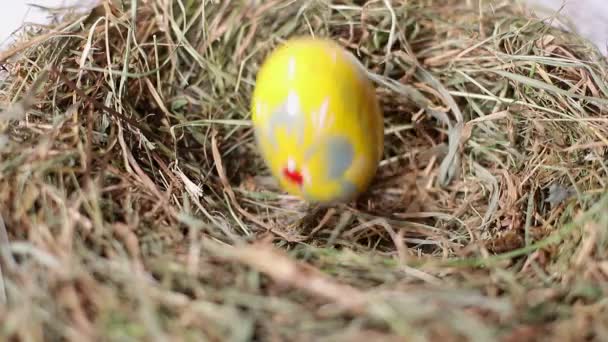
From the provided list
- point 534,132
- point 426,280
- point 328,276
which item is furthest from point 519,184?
point 328,276

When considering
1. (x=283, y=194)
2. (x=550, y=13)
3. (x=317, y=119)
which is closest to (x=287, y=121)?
(x=317, y=119)

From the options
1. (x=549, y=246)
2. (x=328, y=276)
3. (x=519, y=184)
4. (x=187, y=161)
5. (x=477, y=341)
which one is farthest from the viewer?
(x=187, y=161)

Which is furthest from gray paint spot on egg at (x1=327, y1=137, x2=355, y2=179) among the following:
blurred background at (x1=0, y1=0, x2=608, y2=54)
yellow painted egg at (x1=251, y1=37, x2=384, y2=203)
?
blurred background at (x1=0, y1=0, x2=608, y2=54)

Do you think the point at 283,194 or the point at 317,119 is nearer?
the point at 317,119

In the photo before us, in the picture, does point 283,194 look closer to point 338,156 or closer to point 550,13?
point 338,156

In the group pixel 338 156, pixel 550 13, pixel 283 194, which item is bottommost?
pixel 283 194

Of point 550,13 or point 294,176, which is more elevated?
point 550,13

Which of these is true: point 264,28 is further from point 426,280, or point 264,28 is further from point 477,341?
point 477,341
